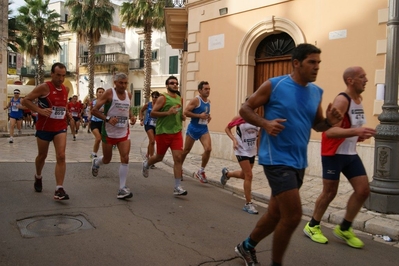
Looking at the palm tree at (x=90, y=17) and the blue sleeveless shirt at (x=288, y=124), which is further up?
the palm tree at (x=90, y=17)

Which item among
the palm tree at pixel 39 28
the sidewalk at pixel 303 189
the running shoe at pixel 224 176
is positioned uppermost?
the palm tree at pixel 39 28

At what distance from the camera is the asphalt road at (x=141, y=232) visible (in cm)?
392

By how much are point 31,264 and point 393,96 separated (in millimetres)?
5099

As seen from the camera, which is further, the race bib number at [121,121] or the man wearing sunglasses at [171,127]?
the man wearing sunglasses at [171,127]

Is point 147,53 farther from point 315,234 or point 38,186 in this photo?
point 315,234

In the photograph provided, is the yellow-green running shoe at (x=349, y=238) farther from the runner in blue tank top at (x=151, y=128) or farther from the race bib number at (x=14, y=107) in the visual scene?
the race bib number at (x=14, y=107)

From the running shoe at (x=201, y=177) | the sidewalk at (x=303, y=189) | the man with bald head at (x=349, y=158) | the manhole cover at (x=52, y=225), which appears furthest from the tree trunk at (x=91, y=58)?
the man with bald head at (x=349, y=158)

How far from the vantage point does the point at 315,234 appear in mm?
4707

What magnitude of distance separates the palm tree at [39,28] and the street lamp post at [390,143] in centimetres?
3466

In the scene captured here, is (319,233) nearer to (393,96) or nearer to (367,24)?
(393,96)

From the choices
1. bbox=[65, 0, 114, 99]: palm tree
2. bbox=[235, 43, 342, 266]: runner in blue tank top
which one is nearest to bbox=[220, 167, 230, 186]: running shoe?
bbox=[235, 43, 342, 266]: runner in blue tank top

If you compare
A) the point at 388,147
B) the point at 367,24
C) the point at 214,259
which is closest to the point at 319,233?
the point at 214,259

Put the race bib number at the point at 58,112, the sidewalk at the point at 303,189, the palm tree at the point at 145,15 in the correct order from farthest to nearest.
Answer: the palm tree at the point at 145,15 < the race bib number at the point at 58,112 < the sidewalk at the point at 303,189

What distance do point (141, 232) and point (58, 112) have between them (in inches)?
97.5
